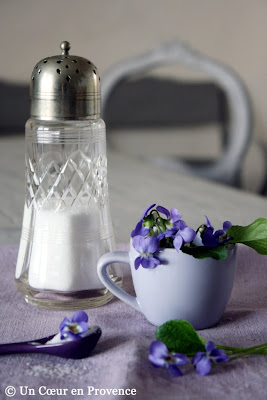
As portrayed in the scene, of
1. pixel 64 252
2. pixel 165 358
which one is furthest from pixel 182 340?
pixel 64 252

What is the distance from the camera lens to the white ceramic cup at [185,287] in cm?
43

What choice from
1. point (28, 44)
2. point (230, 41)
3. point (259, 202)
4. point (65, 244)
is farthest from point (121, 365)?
point (230, 41)

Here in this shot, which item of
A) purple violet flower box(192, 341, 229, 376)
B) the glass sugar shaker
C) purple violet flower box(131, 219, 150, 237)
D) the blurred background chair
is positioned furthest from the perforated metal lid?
the blurred background chair

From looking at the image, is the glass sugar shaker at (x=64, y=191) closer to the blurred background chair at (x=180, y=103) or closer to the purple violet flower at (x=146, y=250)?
the purple violet flower at (x=146, y=250)

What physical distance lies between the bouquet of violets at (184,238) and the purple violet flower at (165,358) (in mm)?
68

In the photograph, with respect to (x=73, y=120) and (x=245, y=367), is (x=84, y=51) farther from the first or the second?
(x=245, y=367)

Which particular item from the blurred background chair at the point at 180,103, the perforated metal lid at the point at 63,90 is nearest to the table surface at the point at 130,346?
the perforated metal lid at the point at 63,90

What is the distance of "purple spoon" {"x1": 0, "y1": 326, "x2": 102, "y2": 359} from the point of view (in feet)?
1.32

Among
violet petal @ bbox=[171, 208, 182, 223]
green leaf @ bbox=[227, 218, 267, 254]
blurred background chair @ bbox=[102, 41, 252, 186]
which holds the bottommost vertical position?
blurred background chair @ bbox=[102, 41, 252, 186]

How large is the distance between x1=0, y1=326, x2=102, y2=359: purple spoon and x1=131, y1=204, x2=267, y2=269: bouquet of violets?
0.20 ft

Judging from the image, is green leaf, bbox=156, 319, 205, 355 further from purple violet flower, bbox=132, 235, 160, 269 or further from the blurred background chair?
the blurred background chair

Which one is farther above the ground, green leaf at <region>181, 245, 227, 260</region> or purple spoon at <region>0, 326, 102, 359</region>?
green leaf at <region>181, 245, 227, 260</region>

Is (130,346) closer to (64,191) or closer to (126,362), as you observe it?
(126,362)

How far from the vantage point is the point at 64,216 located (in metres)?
0.51
